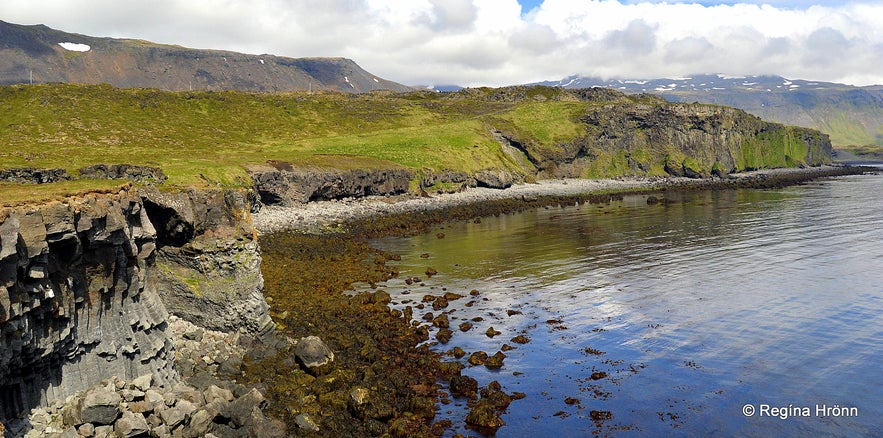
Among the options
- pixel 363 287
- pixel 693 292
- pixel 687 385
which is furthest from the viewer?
pixel 363 287

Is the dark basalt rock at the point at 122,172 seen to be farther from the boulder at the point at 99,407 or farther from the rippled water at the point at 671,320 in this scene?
the boulder at the point at 99,407

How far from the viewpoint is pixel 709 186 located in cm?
14350

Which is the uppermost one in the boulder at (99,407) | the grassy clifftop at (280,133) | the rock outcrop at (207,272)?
the grassy clifftop at (280,133)

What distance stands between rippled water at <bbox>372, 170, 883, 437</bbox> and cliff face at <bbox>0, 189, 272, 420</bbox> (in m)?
12.9

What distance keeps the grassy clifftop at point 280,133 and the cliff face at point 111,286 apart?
39525 millimetres

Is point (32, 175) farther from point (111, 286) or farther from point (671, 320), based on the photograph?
point (671, 320)

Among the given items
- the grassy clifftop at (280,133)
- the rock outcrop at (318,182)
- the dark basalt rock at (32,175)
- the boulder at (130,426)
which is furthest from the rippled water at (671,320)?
the grassy clifftop at (280,133)

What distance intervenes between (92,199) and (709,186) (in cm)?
14707

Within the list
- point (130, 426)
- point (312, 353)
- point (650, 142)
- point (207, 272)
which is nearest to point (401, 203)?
point (207, 272)

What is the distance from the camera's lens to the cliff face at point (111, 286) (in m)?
16.9

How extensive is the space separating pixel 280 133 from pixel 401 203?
46909 millimetres

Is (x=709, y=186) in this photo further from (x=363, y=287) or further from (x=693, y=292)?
(x=363, y=287)

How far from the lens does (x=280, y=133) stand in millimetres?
127812

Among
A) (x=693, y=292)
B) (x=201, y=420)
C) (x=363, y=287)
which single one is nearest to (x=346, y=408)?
(x=201, y=420)
